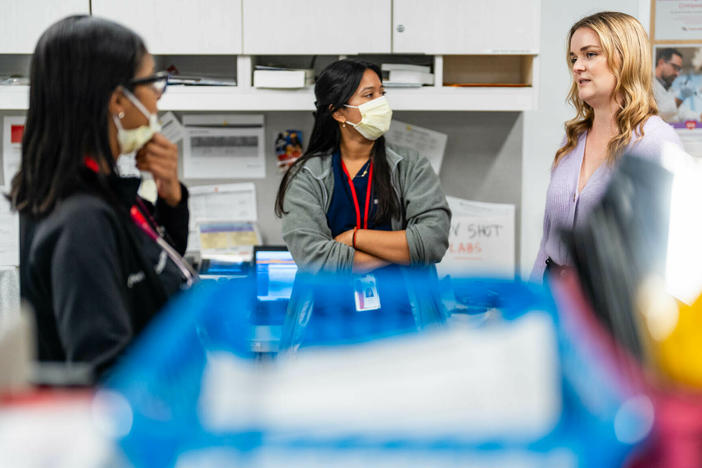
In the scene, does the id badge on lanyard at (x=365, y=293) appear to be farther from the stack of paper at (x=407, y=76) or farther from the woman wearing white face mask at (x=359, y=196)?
the stack of paper at (x=407, y=76)

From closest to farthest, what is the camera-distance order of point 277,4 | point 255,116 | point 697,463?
1. point 697,463
2. point 277,4
3. point 255,116

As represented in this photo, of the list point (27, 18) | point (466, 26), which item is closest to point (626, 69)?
point (466, 26)

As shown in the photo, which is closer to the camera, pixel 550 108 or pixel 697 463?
pixel 697 463

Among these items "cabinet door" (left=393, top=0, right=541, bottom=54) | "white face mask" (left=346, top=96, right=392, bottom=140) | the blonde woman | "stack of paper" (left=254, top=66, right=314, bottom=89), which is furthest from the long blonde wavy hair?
"stack of paper" (left=254, top=66, right=314, bottom=89)

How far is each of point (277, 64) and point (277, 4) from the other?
25cm

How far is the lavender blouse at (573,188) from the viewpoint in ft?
6.02

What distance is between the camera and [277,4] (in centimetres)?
241

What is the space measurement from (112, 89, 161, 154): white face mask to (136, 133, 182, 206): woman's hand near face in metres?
0.05

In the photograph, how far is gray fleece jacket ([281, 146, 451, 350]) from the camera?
2014mm

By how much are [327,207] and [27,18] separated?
1.24 m

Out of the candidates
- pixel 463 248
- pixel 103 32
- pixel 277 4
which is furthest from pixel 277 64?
pixel 103 32

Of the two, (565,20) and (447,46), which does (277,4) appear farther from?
(565,20)

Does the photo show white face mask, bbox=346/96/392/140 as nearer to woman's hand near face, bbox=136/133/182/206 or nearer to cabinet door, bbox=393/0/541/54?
cabinet door, bbox=393/0/541/54

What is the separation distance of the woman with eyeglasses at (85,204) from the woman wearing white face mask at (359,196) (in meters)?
0.92
